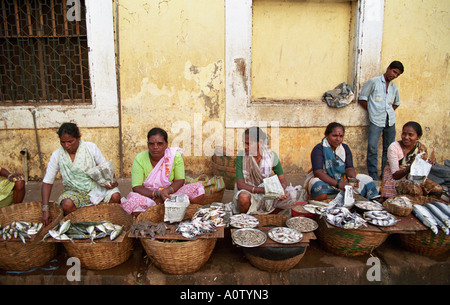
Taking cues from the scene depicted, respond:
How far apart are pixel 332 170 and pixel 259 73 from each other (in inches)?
99.1

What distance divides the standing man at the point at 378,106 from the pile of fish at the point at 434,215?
229cm

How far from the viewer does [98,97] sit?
5121mm

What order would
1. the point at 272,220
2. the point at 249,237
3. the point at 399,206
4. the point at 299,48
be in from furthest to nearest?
the point at 299,48 < the point at 272,220 < the point at 399,206 < the point at 249,237

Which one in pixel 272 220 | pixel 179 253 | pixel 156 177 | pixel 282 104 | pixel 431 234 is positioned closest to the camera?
pixel 179 253

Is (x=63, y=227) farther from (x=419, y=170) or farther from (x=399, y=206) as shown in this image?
(x=419, y=170)

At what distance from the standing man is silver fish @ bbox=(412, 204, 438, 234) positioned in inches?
95.2

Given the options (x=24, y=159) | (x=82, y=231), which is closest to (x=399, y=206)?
(x=82, y=231)

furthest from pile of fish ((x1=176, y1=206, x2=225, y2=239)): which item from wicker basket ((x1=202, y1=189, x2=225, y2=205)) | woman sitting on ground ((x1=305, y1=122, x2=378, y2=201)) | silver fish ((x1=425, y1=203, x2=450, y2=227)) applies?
silver fish ((x1=425, y1=203, x2=450, y2=227))

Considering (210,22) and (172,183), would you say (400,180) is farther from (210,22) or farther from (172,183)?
(210,22)

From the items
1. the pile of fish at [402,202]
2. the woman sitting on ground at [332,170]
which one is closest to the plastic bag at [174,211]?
the woman sitting on ground at [332,170]

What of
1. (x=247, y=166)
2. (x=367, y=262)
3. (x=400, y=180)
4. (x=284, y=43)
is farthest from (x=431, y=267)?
(x=284, y=43)

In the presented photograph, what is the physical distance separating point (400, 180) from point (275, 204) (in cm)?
155

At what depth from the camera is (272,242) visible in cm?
270

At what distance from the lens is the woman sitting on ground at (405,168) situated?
3.58m
